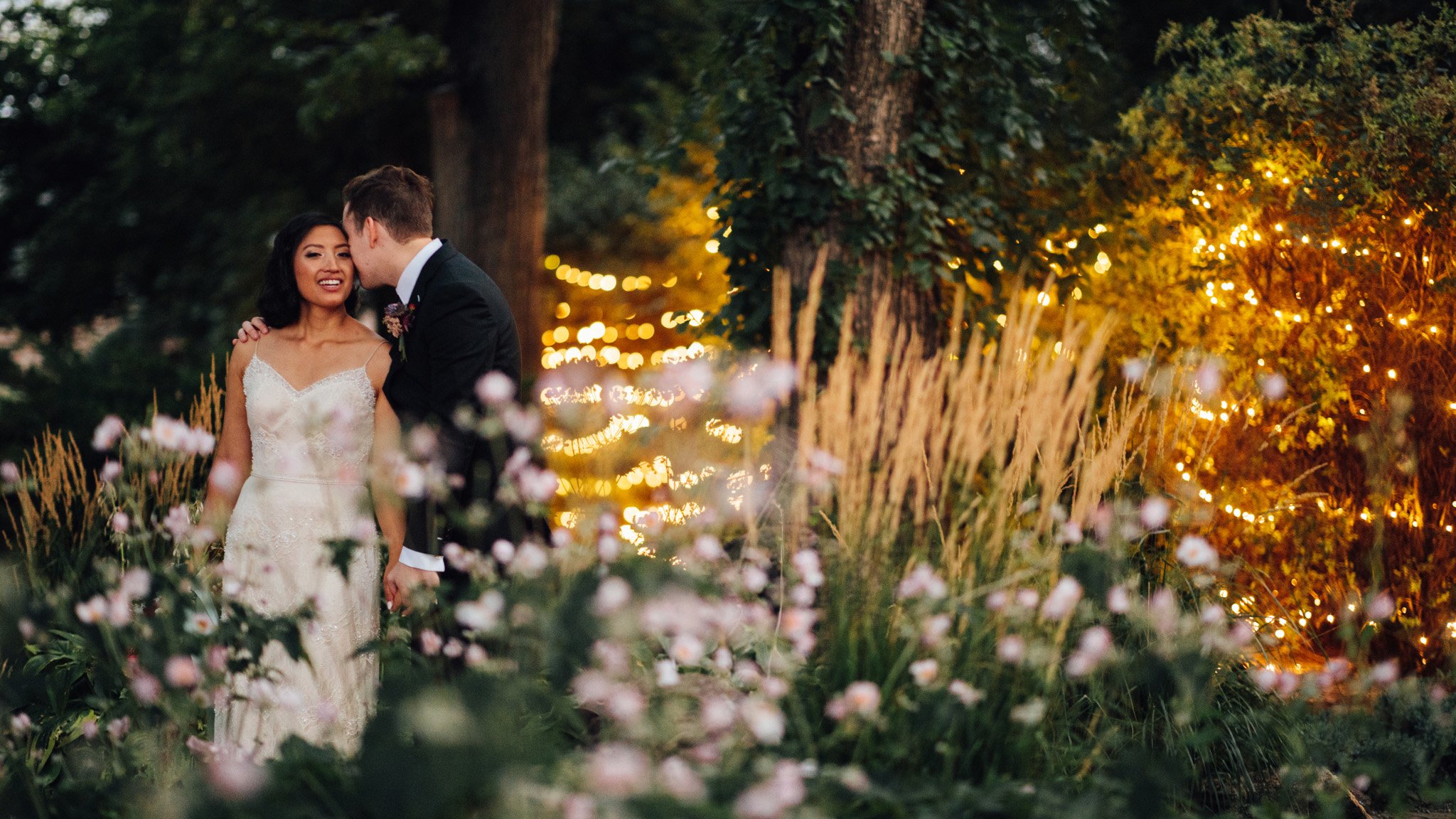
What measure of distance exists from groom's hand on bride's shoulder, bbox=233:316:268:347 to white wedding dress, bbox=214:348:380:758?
12 centimetres

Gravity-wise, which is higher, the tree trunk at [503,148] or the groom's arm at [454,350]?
the tree trunk at [503,148]

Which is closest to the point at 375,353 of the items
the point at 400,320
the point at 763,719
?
the point at 400,320

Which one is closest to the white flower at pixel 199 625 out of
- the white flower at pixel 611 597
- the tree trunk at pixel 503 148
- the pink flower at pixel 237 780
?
the pink flower at pixel 237 780

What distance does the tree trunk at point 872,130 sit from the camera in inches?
174

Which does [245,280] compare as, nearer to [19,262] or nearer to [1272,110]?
[19,262]

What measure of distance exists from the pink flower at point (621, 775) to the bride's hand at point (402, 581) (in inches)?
40.3

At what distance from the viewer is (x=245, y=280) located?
1068cm

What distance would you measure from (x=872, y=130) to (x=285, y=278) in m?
2.40

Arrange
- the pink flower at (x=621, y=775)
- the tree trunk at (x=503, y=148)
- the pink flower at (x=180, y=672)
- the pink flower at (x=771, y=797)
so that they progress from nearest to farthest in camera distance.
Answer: the pink flower at (x=621, y=775), the pink flower at (x=771, y=797), the pink flower at (x=180, y=672), the tree trunk at (x=503, y=148)

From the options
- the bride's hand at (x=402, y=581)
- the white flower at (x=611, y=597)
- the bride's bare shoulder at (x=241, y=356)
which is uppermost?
the bride's bare shoulder at (x=241, y=356)

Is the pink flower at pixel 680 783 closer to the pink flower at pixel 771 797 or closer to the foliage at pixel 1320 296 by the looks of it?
the pink flower at pixel 771 797

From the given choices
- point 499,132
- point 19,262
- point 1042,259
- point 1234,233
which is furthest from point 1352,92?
point 19,262

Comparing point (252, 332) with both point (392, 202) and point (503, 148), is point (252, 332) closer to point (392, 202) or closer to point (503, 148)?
point (392, 202)

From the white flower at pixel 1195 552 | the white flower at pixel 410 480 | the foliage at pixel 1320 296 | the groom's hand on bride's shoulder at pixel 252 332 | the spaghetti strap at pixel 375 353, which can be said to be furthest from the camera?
the foliage at pixel 1320 296
